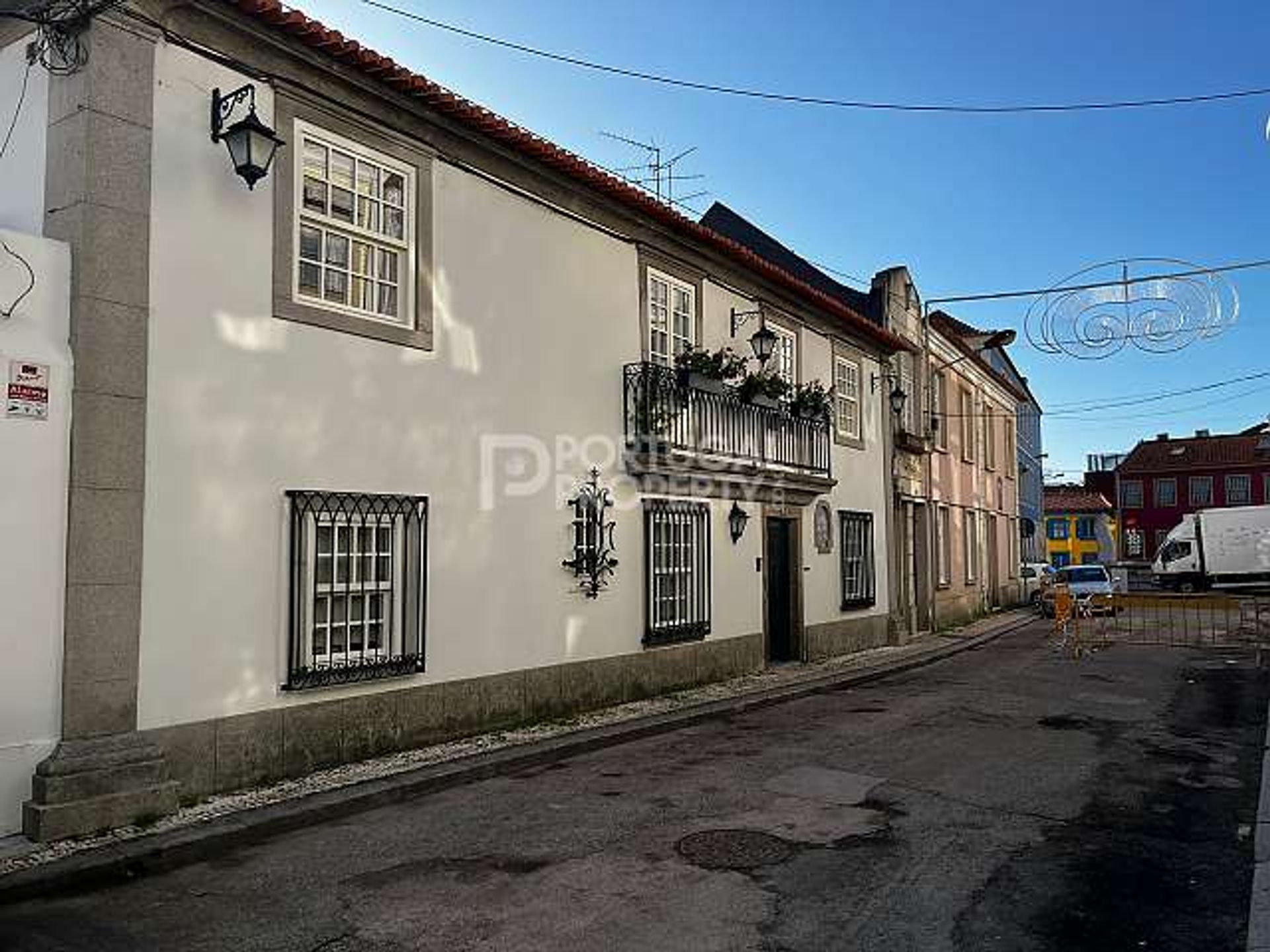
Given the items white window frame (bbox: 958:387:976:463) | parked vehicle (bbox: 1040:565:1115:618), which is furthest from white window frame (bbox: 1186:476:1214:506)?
white window frame (bbox: 958:387:976:463)

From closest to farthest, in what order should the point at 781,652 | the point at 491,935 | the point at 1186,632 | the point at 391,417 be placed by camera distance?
the point at 491,935 < the point at 391,417 < the point at 781,652 < the point at 1186,632

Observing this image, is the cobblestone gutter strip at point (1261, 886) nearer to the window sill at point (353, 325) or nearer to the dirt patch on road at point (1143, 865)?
the dirt patch on road at point (1143, 865)

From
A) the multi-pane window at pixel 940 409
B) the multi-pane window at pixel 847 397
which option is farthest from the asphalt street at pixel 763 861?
the multi-pane window at pixel 940 409

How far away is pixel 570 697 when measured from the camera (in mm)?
10086

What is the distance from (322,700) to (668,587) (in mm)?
5129

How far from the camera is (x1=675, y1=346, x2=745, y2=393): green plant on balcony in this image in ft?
39.0

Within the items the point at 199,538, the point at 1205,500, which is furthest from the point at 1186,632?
the point at 1205,500

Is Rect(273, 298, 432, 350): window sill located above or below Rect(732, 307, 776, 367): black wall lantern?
below

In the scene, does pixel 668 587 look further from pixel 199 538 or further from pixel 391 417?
pixel 199 538

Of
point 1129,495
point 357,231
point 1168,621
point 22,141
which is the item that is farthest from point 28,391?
point 1129,495

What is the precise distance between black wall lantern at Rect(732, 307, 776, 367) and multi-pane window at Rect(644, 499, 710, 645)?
2278mm

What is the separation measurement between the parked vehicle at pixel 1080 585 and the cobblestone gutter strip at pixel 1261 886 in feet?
58.1

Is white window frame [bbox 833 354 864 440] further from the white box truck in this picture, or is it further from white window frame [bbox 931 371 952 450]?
the white box truck

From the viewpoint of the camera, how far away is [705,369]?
12.0 metres
